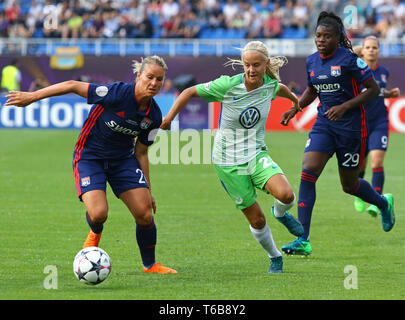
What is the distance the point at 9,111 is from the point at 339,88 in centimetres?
1906

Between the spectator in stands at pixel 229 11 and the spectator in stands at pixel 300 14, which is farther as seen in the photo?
the spectator in stands at pixel 229 11

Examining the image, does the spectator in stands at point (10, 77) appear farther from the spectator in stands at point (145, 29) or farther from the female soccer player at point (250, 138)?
the female soccer player at point (250, 138)

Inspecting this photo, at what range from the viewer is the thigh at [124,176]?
7039mm

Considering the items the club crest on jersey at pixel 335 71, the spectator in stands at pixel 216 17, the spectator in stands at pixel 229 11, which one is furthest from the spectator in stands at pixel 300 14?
the club crest on jersey at pixel 335 71

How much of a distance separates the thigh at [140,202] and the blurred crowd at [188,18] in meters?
22.2

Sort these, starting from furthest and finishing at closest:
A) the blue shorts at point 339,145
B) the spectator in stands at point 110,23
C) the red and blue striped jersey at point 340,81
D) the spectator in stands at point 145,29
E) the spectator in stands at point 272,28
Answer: the spectator in stands at point 110,23 → the spectator in stands at point 145,29 → the spectator in stands at point 272,28 → the blue shorts at point 339,145 → the red and blue striped jersey at point 340,81

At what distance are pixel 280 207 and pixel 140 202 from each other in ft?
4.32

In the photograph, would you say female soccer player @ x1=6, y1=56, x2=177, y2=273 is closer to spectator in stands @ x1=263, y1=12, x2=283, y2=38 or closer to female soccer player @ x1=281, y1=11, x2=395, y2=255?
female soccer player @ x1=281, y1=11, x2=395, y2=255

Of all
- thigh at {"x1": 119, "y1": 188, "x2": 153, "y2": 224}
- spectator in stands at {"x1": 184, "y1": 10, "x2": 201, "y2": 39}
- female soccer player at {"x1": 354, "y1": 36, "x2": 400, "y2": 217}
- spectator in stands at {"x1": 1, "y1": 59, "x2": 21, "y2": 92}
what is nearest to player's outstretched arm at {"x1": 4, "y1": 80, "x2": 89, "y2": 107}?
thigh at {"x1": 119, "y1": 188, "x2": 153, "y2": 224}

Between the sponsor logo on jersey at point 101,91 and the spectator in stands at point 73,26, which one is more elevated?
the spectator in stands at point 73,26

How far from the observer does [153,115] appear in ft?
23.0

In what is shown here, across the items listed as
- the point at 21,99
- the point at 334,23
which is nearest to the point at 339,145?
the point at 334,23

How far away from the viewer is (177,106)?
23.0ft

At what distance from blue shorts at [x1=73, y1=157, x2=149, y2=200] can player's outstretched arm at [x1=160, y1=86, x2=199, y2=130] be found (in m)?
0.53
